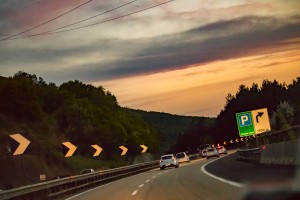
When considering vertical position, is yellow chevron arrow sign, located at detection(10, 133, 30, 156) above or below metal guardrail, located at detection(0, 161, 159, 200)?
above

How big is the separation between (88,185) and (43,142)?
3703 centimetres

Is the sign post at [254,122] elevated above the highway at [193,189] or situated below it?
above

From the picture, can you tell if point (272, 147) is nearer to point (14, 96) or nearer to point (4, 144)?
point (4, 144)

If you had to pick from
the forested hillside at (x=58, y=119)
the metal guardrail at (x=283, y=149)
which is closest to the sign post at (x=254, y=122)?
the metal guardrail at (x=283, y=149)

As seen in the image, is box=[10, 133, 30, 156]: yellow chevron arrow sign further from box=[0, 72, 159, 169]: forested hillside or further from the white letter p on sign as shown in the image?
the white letter p on sign

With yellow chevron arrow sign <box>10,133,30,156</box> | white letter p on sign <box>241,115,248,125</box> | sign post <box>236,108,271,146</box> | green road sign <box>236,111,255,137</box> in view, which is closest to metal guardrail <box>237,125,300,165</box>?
yellow chevron arrow sign <box>10,133,30,156</box>

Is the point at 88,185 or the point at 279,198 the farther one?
the point at 88,185

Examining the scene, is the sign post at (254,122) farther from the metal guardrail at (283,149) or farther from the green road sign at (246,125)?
the metal guardrail at (283,149)

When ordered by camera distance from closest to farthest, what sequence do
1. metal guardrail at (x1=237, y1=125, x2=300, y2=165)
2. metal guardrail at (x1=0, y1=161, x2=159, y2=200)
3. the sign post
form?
metal guardrail at (x1=0, y1=161, x2=159, y2=200) → metal guardrail at (x1=237, y1=125, x2=300, y2=165) → the sign post

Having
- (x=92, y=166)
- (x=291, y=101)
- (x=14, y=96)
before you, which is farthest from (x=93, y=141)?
(x=291, y=101)

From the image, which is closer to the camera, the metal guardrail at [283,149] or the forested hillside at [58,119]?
the metal guardrail at [283,149]

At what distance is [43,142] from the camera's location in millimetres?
65438

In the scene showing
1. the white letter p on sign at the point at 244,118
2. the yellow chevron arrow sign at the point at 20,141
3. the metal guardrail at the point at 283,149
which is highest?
the yellow chevron arrow sign at the point at 20,141

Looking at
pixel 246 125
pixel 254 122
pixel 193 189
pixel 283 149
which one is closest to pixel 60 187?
pixel 193 189
